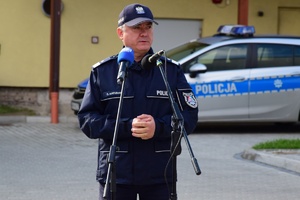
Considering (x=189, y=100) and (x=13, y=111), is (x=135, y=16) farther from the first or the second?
(x=13, y=111)

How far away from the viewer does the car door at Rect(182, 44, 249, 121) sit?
549 inches

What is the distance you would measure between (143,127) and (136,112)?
0.23m

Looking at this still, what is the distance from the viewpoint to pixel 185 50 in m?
14.5

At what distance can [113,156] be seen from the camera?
14.7 ft

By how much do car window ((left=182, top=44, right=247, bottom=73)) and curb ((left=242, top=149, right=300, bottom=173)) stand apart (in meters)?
2.37

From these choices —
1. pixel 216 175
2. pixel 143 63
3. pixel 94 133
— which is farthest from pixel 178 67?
pixel 216 175

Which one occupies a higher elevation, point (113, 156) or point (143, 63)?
point (143, 63)

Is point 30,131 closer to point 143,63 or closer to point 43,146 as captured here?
point 43,146

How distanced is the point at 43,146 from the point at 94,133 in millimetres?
7957

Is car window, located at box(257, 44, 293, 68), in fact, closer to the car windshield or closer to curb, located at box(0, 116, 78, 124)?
the car windshield

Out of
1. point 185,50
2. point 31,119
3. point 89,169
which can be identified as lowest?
point 89,169

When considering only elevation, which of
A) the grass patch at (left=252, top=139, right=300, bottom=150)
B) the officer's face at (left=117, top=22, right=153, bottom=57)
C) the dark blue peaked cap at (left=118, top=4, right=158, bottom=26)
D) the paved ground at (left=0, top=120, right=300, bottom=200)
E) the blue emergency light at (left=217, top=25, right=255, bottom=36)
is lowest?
the paved ground at (left=0, top=120, right=300, bottom=200)

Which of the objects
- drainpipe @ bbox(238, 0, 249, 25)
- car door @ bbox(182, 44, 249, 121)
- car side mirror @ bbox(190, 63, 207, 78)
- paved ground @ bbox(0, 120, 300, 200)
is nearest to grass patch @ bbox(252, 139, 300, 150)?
paved ground @ bbox(0, 120, 300, 200)

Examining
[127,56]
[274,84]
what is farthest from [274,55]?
[127,56]
